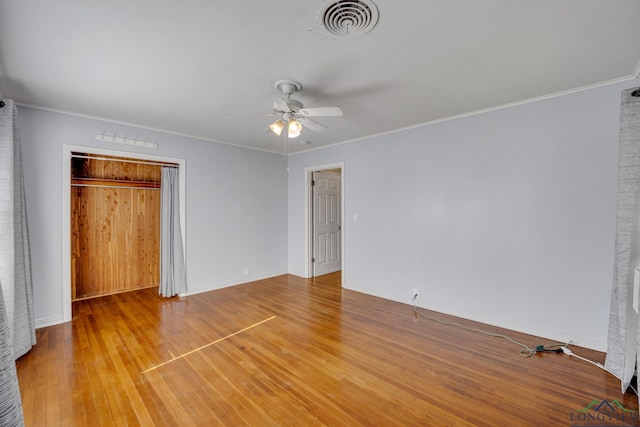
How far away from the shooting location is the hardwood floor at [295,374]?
1.88 meters

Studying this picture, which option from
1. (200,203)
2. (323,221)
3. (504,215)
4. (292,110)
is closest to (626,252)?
(504,215)

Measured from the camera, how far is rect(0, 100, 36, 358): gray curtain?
2.50 metres

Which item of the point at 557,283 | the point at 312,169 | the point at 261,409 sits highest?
the point at 312,169

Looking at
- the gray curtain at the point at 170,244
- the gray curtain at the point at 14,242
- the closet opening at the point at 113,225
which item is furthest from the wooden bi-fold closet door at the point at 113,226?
the gray curtain at the point at 14,242

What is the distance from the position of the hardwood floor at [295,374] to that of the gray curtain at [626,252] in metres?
0.22

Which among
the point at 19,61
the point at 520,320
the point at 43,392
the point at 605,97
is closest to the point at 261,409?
the point at 43,392

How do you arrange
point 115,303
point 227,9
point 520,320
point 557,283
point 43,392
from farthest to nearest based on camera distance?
1. point 115,303
2. point 520,320
3. point 557,283
4. point 43,392
5. point 227,9

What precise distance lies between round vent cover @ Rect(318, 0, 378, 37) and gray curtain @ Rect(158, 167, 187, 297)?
3452mm

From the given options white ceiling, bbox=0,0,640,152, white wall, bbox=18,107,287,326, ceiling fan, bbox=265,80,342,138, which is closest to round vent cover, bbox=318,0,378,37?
white ceiling, bbox=0,0,640,152

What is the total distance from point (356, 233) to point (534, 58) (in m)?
3.08

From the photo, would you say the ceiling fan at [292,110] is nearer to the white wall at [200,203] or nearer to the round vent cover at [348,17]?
the round vent cover at [348,17]

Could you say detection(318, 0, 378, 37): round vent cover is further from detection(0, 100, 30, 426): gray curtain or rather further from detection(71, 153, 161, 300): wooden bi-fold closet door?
detection(71, 153, 161, 300): wooden bi-fold closet door

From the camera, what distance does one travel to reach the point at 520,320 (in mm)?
3061

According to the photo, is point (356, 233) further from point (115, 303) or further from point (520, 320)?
point (115, 303)
